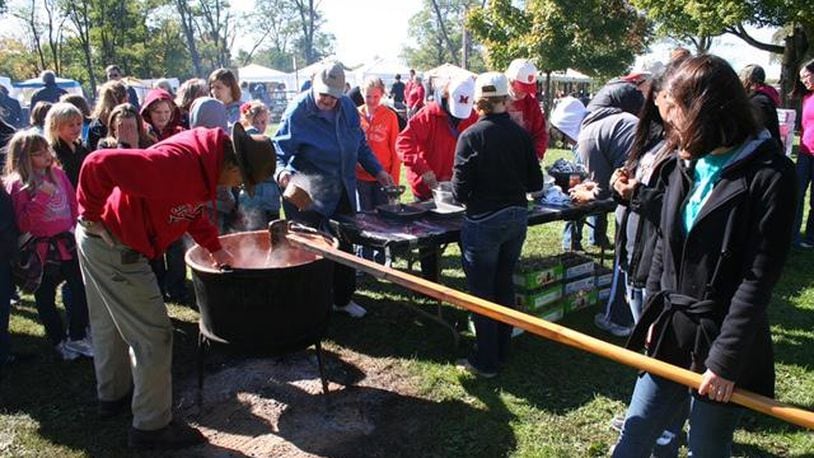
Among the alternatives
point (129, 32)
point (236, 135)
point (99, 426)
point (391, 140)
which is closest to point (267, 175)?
point (236, 135)

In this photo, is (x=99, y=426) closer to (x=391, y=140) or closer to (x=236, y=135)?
(x=236, y=135)

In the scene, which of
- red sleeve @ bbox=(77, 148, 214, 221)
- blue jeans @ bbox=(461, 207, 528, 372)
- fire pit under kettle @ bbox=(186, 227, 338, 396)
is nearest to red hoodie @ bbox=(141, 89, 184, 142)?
fire pit under kettle @ bbox=(186, 227, 338, 396)

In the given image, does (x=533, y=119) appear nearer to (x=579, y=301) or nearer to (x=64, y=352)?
(x=579, y=301)

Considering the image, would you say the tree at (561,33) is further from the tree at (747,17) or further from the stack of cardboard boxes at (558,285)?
the stack of cardboard boxes at (558,285)

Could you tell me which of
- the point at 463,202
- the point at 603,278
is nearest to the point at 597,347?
the point at 463,202

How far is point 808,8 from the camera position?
11.8 meters

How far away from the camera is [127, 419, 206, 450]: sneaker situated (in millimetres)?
3117

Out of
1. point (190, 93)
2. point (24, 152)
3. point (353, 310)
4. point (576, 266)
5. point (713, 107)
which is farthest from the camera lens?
point (190, 93)

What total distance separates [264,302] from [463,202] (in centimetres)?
132

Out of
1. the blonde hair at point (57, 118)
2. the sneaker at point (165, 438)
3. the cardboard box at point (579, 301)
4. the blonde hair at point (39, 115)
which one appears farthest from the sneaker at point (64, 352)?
the cardboard box at point (579, 301)

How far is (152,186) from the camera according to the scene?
8.52 ft

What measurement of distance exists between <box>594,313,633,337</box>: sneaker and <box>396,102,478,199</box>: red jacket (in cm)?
171

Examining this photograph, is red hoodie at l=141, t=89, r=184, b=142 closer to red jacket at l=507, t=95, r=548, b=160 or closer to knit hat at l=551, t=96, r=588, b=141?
red jacket at l=507, t=95, r=548, b=160

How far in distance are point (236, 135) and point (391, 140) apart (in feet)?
11.8
